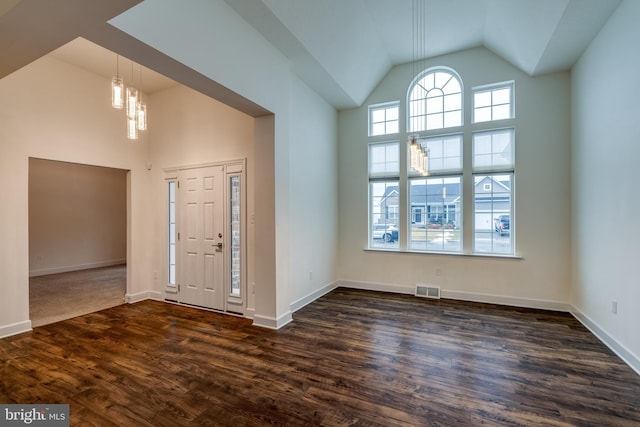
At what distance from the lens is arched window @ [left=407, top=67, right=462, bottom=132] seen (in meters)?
4.92

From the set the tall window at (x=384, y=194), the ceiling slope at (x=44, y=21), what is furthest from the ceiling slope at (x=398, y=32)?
the ceiling slope at (x=44, y=21)

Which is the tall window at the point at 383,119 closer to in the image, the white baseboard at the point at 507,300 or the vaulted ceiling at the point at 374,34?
the vaulted ceiling at the point at 374,34

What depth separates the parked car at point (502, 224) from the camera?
14.9 ft

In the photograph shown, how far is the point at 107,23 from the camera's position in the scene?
6.11 feet

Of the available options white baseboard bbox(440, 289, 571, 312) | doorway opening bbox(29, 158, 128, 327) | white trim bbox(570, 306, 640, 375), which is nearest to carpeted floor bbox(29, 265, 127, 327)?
doorway opening bbox(29, 158, 128, 327)

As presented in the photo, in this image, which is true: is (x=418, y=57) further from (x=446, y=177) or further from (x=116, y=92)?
(x=116, y=92)

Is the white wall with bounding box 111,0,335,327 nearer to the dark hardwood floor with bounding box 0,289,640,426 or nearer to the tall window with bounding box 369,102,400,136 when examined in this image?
the dark hardwood floor with bounding box 0,289,640,426

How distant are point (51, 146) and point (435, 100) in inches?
232

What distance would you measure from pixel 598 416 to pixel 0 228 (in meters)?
6.05

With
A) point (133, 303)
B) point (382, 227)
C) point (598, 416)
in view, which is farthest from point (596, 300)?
point (133, 303)

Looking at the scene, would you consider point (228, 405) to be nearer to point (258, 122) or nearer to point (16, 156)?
point (258, 122)

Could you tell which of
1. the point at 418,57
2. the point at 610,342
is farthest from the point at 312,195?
the point at 610,342

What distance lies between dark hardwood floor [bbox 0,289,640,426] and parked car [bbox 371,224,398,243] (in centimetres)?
166

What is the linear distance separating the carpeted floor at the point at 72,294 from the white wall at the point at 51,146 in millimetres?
514
